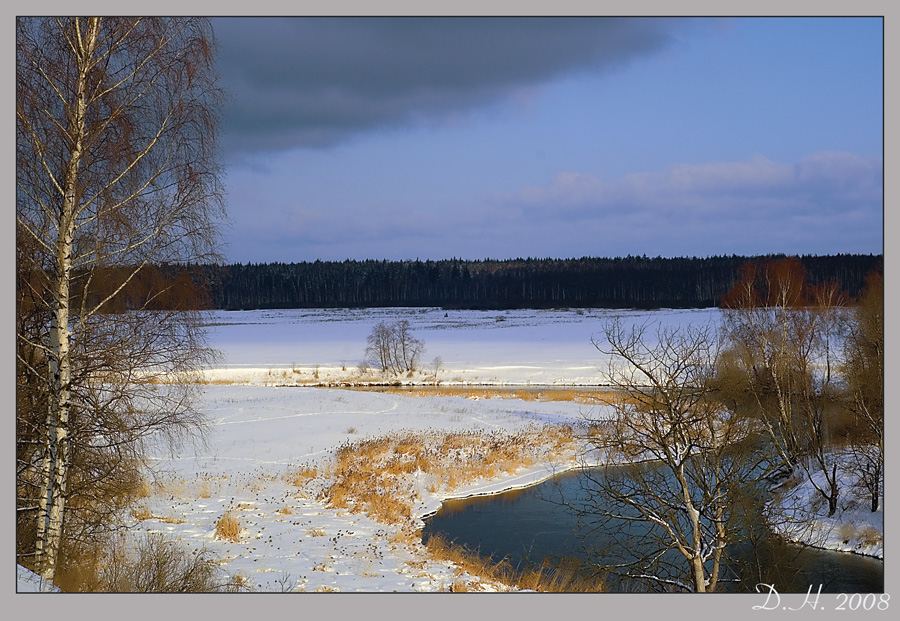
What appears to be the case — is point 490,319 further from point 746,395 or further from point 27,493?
point 27,493

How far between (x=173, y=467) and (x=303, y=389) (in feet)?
55.5

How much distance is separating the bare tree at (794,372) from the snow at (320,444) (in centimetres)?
244

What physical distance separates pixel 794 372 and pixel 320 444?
51.7 feet

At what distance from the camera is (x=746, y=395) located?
21.9m

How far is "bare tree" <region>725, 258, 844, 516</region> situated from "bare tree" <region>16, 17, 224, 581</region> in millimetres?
A: 14652

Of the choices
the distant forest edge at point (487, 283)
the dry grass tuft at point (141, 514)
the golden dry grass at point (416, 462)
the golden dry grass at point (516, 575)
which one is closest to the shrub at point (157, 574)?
the dry grass tuft at point (141, 514)

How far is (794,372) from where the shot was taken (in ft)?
65.3

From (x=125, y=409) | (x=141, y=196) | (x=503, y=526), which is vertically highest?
(x=141, y=196)

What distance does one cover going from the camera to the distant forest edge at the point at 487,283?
94188mm

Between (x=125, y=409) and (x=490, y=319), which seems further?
(x=490, y=319)

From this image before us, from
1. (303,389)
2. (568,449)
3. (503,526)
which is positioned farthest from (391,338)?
(503,526)

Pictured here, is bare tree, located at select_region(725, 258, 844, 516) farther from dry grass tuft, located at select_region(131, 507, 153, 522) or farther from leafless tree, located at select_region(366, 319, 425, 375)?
leafless tree, located at select_region(366, 319, 425, 375)

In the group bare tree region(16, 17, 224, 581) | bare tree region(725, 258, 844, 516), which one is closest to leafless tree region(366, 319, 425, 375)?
bare tree region(725, 258, 844, 516)

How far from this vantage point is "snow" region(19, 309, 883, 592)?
12.2m
